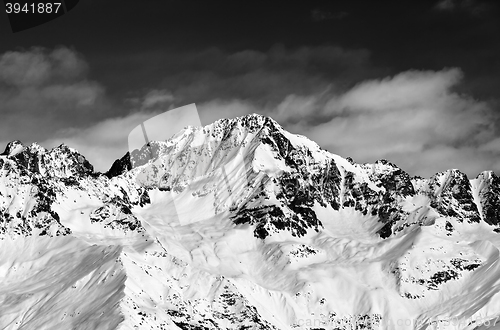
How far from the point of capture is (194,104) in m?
126

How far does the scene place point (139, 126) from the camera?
140m

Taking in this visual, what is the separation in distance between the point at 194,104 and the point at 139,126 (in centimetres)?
1877

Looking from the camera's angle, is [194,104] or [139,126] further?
[139,126]
